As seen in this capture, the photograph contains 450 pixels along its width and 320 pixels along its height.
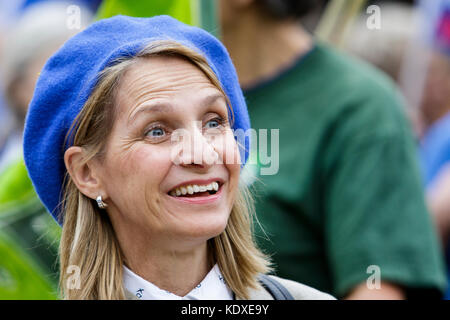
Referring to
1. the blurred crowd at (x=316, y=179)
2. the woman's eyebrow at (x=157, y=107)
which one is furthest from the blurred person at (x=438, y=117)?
the woman's eyebrow at (x=157, y=107)

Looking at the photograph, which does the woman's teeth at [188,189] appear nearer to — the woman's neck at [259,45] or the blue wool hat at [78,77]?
the blue wool hat at [78,77]

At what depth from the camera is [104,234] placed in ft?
6.92

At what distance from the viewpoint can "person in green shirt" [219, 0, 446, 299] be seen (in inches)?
117

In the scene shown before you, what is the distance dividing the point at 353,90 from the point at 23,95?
1733 mm

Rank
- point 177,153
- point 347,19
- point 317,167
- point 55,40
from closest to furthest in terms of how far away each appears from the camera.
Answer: point 177,153
point 317,167
point 55,40
point 347,19

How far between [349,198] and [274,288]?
0.90 meters

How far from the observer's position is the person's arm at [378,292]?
290 centimetres

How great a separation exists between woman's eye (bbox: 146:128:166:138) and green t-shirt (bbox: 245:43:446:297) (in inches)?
38.6

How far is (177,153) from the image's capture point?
1924 millimetres

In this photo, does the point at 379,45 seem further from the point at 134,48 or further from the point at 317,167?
the point at 134,48

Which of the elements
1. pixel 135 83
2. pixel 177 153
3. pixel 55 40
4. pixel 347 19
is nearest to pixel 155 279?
pixel 177 153

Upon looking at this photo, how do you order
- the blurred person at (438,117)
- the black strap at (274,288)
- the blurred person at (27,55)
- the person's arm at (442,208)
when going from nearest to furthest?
the black strap at (274,288)
the blurred person at (27,55)
the person's arm at (442,208)
the blurred person at (438,117)

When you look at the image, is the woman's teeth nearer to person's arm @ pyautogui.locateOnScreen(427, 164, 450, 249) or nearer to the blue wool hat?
the blue wool hat

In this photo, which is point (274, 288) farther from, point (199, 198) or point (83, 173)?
point (83, 173)
